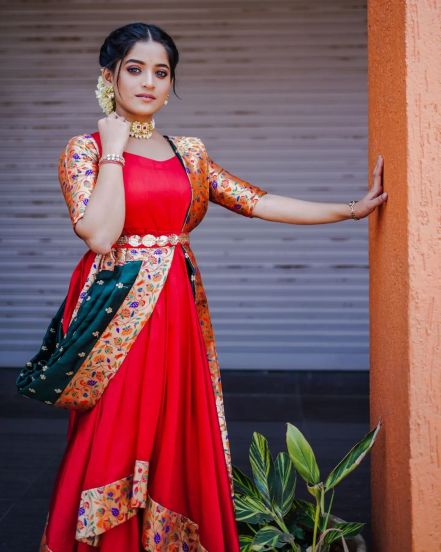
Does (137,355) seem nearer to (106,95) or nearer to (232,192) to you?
(232,192)

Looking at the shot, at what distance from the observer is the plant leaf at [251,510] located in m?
2.56

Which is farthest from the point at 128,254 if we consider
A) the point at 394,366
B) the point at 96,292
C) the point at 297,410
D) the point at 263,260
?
the point at 263,260

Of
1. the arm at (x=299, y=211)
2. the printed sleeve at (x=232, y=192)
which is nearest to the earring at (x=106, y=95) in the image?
the printed sleeve at (x=232, y=192)

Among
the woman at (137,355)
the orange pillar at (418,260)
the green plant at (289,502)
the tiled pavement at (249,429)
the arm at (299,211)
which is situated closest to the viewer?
the orange pillar at (418,260)

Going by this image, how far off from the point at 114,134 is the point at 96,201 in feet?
0.78

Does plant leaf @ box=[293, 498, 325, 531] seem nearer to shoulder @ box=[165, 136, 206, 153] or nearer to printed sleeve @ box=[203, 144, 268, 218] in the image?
printed sleeve @ box=[203, 144, 268, 218]

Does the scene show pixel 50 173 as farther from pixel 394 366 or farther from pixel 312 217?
pixel 394 366

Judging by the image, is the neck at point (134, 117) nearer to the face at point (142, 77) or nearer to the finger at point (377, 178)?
the face at point (142, 77)

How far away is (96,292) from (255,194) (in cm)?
62

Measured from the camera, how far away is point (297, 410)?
17.0 feet

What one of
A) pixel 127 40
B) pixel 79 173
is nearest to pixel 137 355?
pixel 79 173

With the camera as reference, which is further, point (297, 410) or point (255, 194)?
point (297, 410)

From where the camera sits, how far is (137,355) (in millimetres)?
2414

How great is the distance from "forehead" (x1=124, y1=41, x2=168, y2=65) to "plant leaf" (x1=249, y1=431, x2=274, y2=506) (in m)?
1.25
